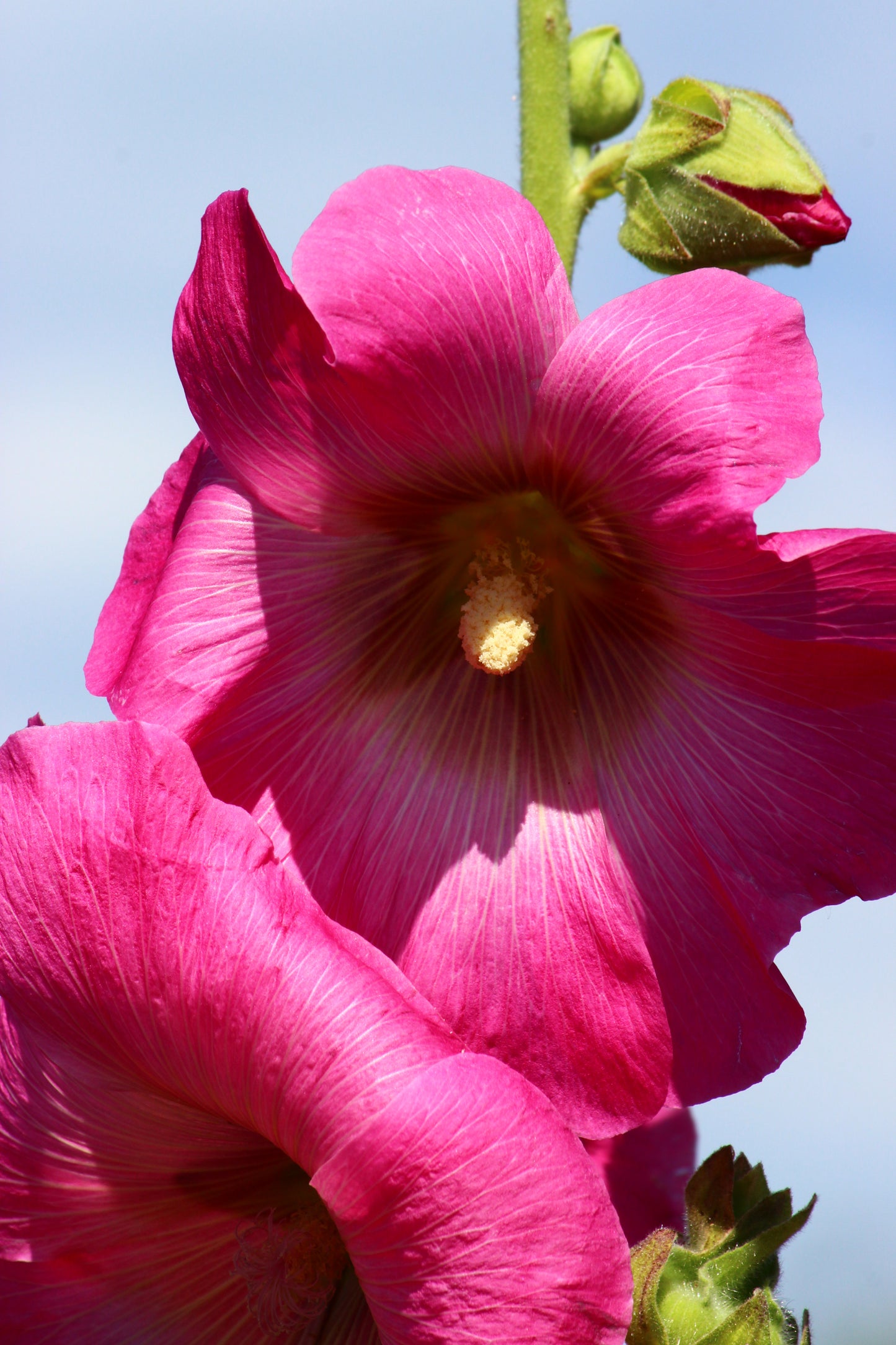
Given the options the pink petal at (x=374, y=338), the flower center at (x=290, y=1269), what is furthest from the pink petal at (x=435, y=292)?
the flower center at (x=290, y=1269)

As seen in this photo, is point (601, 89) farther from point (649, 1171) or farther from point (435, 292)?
point (649, 1171)

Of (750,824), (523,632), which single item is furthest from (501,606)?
(750,824)

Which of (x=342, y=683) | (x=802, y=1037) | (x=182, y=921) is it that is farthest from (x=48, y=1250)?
(x=802, y=1037)

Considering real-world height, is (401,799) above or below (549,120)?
below

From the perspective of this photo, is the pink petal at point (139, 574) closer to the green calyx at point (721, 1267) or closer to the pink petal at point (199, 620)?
the pink petal at point (199, 620)

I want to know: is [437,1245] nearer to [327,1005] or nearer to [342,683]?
[327,1005]

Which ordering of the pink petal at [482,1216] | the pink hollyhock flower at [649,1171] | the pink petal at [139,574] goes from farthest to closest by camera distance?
the pink hollyhock flower at [649,1171] < the pink petal at [139,574] < the pink petal at [482,1216]
